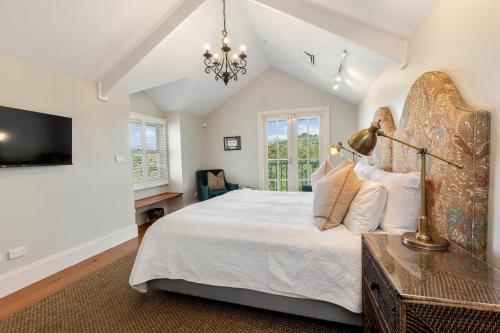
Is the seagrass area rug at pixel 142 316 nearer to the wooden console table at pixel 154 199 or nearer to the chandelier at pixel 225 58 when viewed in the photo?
the wooden console table at pixel 154 199

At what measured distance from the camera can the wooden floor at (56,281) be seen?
213 cm

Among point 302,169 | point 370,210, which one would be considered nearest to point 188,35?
point 370,210

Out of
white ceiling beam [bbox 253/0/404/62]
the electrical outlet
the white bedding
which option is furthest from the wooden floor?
white ceiling beam [bbox 253/0/404/62]

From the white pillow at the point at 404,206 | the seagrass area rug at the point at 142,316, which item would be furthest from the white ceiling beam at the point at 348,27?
the seagrass area rug at the point at 142,316

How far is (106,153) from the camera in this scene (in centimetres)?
339

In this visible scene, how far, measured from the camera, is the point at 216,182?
18.2 feet

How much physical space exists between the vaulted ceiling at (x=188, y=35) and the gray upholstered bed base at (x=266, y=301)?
2.08 m

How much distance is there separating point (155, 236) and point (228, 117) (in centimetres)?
425

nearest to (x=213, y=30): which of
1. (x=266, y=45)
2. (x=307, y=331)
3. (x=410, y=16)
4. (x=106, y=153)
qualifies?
(x=266, y=45)

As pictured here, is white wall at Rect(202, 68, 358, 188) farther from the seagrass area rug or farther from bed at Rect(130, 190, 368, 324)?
the seagrass area rug

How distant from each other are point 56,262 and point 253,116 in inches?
170

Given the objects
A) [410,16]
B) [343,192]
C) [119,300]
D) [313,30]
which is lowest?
[119,300]

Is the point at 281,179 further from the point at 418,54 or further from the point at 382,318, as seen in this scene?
the point at 382,318

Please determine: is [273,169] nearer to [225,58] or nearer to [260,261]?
[225,58]
